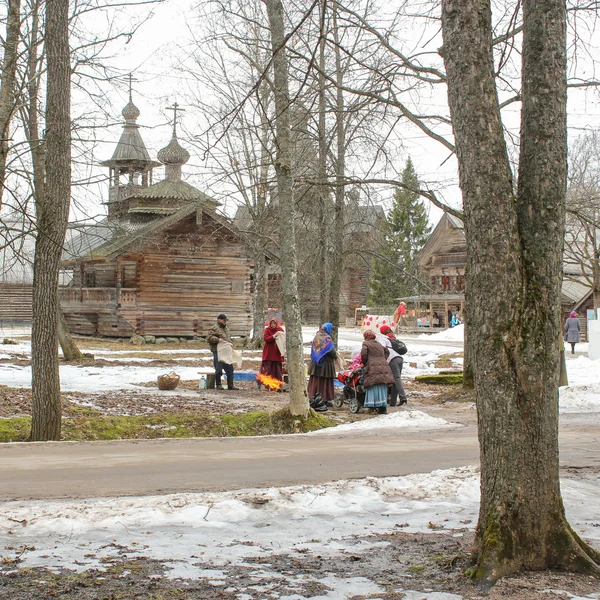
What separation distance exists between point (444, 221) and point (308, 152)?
34.9 meters

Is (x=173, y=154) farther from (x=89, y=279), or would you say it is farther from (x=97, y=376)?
(x=97, y=376)

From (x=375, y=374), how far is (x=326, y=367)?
1.28m

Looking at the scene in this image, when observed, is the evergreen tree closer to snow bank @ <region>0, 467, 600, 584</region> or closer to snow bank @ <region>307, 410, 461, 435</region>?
snow bank @ <region>307, 410, 461, 435</region>

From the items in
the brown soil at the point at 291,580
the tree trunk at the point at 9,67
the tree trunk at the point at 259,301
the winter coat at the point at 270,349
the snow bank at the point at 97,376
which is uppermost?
the tree trunk at the point at 9,67

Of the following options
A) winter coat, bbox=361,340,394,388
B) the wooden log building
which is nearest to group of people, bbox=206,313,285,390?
winter coat, bbox=361,340,394,388

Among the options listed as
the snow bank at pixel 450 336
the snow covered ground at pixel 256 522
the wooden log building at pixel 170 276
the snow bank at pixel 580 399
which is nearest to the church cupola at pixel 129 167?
the wooden log building at pixel 170 276

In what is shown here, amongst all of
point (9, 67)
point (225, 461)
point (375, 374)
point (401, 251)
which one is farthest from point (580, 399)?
point (401, 251)

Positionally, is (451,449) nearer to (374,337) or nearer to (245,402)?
(374,337)

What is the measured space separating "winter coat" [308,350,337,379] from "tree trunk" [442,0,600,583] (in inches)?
399

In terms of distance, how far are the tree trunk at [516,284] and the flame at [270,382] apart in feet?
43.0

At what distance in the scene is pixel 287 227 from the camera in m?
12.6

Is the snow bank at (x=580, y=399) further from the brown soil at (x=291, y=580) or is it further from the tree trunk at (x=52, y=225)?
A: the brown soil at (x=291, y=580)

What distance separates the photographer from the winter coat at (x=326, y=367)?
15.3 metres

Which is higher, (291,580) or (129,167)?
(129,167)
